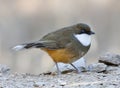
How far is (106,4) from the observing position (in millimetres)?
14367

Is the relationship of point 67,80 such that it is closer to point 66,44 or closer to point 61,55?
point 61,55

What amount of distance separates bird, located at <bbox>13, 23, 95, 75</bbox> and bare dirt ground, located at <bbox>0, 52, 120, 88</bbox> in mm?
214

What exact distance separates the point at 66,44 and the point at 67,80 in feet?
2.15

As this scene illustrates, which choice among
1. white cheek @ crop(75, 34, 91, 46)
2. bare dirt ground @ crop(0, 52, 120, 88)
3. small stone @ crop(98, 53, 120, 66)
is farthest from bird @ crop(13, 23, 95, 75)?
small stone @ crop(98, 53, 120, 66)

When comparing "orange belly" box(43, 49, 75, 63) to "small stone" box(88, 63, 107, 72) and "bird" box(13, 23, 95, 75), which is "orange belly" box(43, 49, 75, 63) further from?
"small stone" box(88, 63, 107, 72)

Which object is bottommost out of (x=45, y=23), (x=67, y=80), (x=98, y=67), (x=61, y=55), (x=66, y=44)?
(x=67, y=80)

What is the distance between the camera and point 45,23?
13.6 meters

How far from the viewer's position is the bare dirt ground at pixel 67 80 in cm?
631

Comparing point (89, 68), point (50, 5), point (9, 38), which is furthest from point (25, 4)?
point (89, 68)

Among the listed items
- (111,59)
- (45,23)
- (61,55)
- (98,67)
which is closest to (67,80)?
(61,55)

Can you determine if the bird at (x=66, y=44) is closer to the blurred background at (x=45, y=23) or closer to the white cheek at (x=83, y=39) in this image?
the white cheek at (x=83, y=39)

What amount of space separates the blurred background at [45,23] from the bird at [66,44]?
4108 millimetres

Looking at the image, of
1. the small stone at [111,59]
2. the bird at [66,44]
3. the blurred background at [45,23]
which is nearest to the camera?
the bird at [66,44]

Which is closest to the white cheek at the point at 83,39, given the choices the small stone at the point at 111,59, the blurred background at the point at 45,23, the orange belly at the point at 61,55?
the orange belly at the point at 61,55
